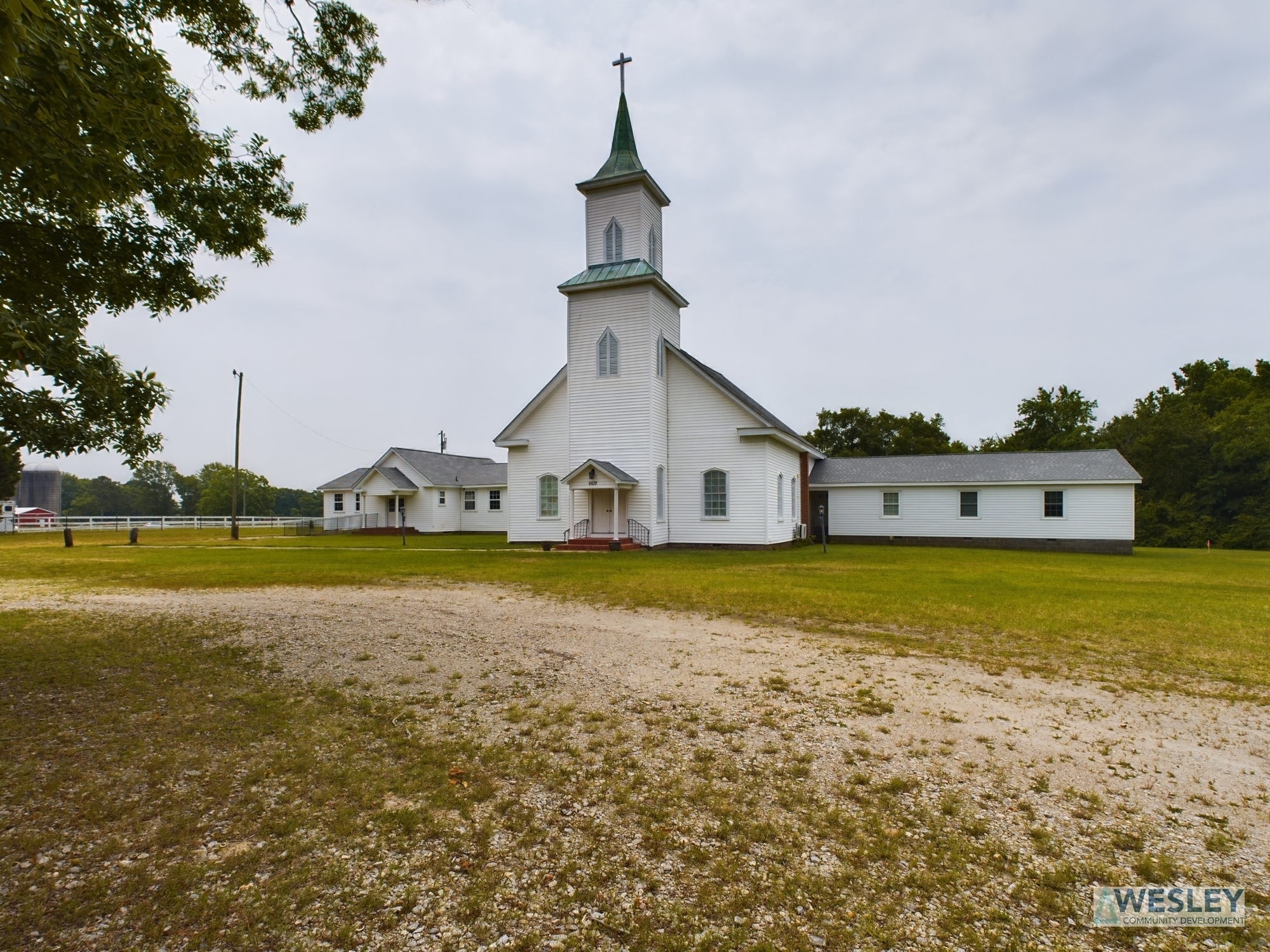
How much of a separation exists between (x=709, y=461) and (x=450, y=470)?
23992 millimetres

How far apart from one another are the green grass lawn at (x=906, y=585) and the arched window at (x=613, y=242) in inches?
457

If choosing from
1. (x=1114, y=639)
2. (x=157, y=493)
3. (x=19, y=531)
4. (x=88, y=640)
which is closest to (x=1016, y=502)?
(x=1114, y=639)

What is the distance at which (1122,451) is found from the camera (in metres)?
45.2

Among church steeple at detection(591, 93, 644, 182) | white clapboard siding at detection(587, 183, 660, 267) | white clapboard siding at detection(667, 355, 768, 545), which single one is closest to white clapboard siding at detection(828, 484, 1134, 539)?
white clapboard siding at detection(667, 355, 768, 545)

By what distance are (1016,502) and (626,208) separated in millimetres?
20251

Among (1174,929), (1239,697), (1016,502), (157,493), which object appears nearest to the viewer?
(1174,929)

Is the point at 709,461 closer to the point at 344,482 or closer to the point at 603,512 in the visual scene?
the point at 603,512

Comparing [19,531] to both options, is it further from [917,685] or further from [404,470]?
[917,685]

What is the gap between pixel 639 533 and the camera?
2328 cm

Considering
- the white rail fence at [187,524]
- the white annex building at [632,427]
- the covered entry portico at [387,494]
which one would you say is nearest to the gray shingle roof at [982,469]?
the white annex building at [632,427]

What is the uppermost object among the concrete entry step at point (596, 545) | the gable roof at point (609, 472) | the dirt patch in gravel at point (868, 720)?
the gable roof at point (609, 472)

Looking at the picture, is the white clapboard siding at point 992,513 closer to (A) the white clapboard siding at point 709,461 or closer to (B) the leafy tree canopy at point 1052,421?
(A) the white clapboard siding at point 709,461

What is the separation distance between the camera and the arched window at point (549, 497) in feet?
82.7

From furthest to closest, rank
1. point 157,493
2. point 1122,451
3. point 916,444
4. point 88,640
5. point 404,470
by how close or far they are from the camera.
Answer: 1. point 157,493
2. point 916,444
3. point 1122,451
4. point 404,470
5. point 88,640
